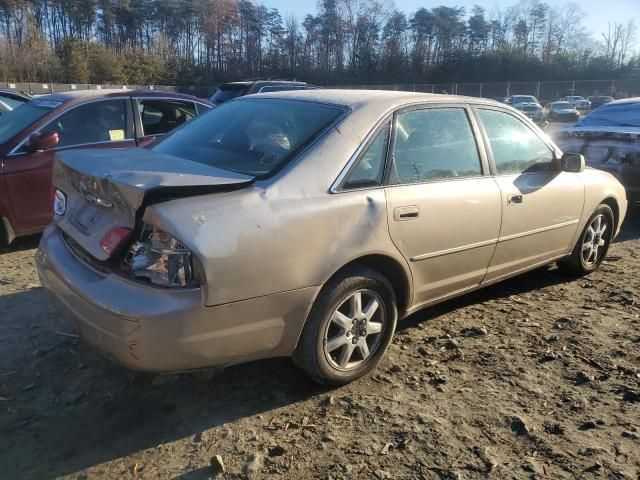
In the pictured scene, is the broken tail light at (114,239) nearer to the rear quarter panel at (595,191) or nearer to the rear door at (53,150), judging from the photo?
the rear door at (53,150)

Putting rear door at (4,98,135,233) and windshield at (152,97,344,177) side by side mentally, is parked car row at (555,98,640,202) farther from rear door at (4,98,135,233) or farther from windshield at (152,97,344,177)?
rear door at (4,98,135,233)

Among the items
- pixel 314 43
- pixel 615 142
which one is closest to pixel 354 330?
pixel 615 142

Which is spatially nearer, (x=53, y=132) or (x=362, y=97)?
(x=362, y=97)

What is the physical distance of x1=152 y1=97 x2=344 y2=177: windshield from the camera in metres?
2.99

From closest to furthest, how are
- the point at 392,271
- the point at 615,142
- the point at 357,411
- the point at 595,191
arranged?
the point at 357,411
the point at 392,271
the point at 595,191
the point at 615,142

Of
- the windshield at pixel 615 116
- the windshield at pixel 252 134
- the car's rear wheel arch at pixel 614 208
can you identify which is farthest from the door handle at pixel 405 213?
the windshield at pixel 615 116

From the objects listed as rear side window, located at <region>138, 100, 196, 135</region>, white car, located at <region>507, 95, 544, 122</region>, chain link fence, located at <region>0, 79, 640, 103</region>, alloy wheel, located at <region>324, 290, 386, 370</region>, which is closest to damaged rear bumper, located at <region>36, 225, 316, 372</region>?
alloy wheel, located at <region>324, 290, 386, 370</region>

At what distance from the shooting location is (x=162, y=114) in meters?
6.39

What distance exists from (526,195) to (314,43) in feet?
270

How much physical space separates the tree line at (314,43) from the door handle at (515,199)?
5504cm

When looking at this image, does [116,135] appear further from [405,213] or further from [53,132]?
[405,213]

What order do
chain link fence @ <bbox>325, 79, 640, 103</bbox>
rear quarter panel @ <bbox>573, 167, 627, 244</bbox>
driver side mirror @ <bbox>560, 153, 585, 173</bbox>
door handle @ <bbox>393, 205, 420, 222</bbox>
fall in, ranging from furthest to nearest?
chain link fence @ <bbox>325, 79, 640, 103</bbox> < rear quarter panel @ <bbox>573, 167, 627, 244</bbox> < driver side mirror @ <bbox>560, 153, 585, 173</bbox> < door handle @ <bbox>393, 205, 420, 222</bbox>

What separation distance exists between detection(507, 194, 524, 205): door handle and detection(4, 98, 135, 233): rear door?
13.2ft

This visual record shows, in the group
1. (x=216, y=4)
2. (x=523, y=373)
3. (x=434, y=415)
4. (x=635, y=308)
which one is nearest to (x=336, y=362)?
(x=434, y=415)
